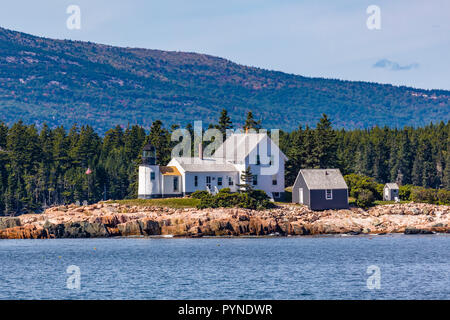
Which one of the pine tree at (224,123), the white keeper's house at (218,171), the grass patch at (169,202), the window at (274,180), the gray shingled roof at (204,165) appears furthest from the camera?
the pine tree at (224,123)

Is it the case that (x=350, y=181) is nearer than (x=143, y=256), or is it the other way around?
(x=143, y=256)

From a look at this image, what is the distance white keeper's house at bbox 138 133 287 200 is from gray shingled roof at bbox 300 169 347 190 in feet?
14.6

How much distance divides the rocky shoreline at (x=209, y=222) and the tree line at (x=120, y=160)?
13.4 m

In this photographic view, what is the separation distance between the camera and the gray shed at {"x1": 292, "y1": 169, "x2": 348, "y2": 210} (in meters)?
73.9

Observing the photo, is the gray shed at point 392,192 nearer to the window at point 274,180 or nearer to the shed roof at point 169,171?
the window at point 274,180

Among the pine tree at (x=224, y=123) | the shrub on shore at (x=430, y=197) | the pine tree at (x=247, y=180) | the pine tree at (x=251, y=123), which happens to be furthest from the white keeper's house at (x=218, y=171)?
the pine tree at (x=251, y=123)

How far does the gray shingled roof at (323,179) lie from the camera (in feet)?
244

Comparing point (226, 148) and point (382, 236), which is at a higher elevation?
point (226, 148)

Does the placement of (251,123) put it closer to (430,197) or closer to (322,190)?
(322,190)
